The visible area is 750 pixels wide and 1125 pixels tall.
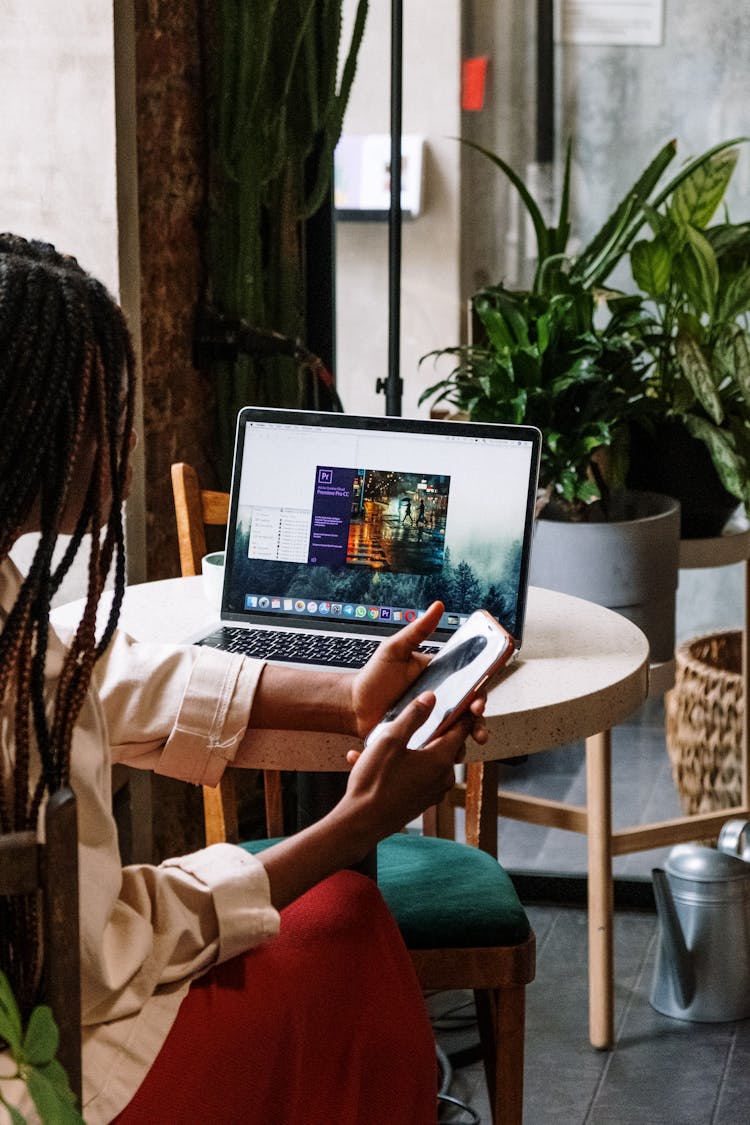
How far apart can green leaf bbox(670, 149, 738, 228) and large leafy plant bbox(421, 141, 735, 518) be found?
0.03ft

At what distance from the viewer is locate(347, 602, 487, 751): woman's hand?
1.43 meters

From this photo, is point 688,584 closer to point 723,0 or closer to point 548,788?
point 548,788

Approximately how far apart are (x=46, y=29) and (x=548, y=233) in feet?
2.92

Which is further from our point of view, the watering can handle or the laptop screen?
the watering can handle

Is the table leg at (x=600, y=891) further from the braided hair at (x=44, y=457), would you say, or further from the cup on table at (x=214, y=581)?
the braided hair at (x=44, y=457)

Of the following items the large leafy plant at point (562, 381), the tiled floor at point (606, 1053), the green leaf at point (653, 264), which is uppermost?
the green leaf at point (653, 264)

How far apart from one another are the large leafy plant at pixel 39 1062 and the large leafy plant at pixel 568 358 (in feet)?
5.19

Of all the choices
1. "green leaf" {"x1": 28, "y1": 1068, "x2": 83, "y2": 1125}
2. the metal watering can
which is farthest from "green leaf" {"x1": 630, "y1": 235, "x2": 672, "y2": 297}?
"green leaf" {"x1": 28, "y1": 1068, "x2": 83, "y2": 1125}

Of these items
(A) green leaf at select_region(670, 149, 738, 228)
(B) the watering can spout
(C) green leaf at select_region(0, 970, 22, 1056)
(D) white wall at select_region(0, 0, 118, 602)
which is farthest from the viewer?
(A) green leaf at select_region(670, 149, 738, 228)

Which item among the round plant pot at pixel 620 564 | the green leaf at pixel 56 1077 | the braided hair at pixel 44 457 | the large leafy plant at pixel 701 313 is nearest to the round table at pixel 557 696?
the round plant pot at pixel 620 564

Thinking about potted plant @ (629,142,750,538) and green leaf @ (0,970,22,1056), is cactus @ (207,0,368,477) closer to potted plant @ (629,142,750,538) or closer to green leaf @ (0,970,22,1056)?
potted plant @ (629,142,750,538)

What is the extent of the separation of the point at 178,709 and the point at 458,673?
0.28 m

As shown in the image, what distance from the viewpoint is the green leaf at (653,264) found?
245cm

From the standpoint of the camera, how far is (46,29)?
215 cm
